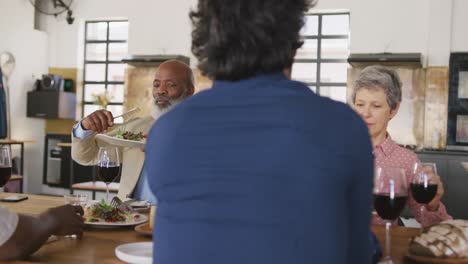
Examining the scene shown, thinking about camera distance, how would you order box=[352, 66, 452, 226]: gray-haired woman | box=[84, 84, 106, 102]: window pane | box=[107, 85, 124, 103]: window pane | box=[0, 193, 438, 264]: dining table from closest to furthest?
1. box=[0, 193, 438, 264]: dining table
2. box=[352, 66, 452, 226]: gray-haired woman
3. box=[107, 85, 124, 103]: window pane
4. box=[84, 84, 106, 102]: window pane

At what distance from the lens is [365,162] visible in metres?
1.08

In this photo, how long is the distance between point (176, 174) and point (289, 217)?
0.24m

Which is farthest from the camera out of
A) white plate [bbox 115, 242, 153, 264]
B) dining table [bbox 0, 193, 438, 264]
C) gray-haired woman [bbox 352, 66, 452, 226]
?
gray-haired woman [bbox 352, 66, 452, 226]

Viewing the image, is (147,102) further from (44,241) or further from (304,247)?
(304,247)

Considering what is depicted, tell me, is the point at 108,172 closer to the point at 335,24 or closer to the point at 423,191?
the point at 423,191

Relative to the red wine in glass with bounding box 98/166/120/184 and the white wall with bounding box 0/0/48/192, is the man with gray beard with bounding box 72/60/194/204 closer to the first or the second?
the red wine in glass with bounding box 98/166/120/184

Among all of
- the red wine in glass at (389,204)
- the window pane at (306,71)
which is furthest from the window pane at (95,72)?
the red wine in glass at (389,204)

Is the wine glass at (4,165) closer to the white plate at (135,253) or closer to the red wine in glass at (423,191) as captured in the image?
the white plate at (135,253)

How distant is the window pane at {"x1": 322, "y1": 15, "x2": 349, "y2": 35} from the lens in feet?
28.7

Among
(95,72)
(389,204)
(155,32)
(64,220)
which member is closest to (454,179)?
(155,32)

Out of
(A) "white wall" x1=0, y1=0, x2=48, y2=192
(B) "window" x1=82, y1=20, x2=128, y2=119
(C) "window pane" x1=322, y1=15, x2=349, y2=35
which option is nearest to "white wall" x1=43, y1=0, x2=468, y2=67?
(C) "window pane" x1=322, y1=15, x2=349, y2=35

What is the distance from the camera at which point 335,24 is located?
28.9ft

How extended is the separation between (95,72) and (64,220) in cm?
879

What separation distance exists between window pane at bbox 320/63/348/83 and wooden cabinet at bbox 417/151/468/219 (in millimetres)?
2053
